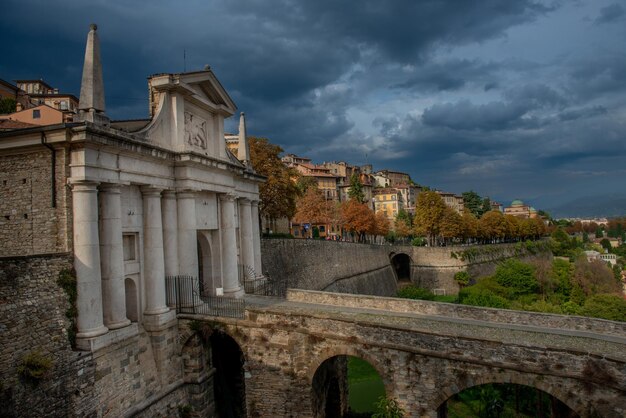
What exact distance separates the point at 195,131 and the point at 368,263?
114 feet

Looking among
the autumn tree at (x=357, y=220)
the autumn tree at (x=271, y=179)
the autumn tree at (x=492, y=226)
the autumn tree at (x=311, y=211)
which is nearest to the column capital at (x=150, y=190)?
the autumn tree at (x=271, y=179)

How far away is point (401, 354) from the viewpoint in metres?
12.5

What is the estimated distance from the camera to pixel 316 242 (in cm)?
3841

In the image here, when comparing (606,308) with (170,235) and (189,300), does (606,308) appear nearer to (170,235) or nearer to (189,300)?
(189,300)

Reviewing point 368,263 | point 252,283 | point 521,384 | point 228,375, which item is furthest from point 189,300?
point 368,263

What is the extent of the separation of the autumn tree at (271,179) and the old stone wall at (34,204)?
876 inches

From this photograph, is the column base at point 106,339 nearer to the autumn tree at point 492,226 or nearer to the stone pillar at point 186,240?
the stone pillar at point 186,240

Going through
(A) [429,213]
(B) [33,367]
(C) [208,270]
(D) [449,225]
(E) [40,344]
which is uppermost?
(A) [429,213]

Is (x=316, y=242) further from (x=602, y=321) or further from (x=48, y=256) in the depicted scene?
(x=48, y=256)

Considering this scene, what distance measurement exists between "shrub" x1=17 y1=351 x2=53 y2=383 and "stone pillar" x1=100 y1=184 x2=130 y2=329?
266 centimetres

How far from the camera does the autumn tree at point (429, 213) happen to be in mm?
62062

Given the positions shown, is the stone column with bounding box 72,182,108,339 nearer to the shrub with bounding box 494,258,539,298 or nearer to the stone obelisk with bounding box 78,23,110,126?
the stone obelisk with bounding box 78,23,110,126

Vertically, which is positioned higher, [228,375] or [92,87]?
[92,87]

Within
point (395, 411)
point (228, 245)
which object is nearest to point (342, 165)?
point (228, 245)
